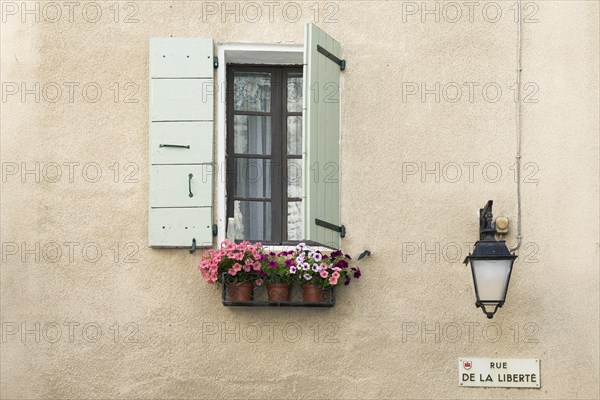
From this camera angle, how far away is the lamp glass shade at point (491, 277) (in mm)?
9062

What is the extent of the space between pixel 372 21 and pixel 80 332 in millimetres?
3085

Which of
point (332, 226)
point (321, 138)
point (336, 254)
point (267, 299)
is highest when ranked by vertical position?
point (321, 138)

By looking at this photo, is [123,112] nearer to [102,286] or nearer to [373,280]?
[102,286]

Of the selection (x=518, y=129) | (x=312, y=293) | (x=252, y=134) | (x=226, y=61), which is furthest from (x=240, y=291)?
(x=518, y=129)

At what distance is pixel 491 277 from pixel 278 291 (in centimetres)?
155

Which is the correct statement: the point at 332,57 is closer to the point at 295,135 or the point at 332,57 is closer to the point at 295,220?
the point at 295,135

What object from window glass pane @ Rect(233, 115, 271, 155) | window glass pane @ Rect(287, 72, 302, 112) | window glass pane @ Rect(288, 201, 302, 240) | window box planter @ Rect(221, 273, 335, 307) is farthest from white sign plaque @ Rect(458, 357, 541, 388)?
window glass pane @ Rect(287, 72, 302, 112)

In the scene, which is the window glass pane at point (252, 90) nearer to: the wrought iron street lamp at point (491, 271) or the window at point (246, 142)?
the window at point (246, 142)

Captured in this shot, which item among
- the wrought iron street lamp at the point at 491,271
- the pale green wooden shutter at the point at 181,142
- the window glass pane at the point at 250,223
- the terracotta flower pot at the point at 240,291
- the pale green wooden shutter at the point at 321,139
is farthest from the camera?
the window glass pane at the point at 250,223

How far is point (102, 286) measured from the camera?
387 inches

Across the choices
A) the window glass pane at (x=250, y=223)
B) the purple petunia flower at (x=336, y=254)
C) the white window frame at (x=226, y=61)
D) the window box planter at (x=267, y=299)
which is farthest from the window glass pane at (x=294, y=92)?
the window box planter at (x=267, y=299)

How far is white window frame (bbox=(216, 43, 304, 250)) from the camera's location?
9.93m

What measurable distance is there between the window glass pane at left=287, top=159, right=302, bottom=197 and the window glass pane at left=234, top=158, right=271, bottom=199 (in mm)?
148

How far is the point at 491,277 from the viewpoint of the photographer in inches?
357
